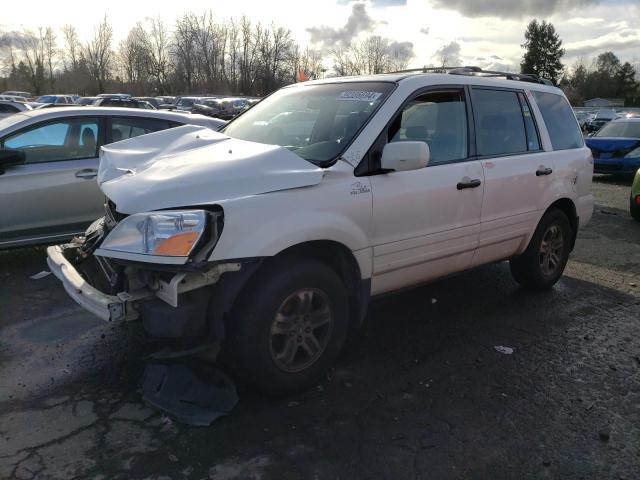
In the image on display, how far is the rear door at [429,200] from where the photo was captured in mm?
3660

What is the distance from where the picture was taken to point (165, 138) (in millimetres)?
4113

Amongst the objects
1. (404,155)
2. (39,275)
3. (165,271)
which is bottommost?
(39,275)

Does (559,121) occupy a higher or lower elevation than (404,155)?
higher

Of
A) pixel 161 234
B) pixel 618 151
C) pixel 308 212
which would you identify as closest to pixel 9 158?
pixel 161 234

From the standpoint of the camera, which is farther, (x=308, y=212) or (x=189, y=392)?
(x=189, y=392)

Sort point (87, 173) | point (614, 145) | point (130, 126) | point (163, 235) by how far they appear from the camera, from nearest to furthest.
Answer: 1. point (163, 235)
2. point (87, 173)
3. point (130, 126)
4. point (614, 145)

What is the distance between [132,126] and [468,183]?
4.14 metres

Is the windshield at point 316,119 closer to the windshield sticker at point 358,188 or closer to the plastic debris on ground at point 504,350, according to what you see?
the windshield sticker at point 358,188

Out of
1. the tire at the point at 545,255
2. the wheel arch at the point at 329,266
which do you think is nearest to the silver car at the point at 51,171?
the wheel arch at the point at 329,266

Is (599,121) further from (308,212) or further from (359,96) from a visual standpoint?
(308,212)

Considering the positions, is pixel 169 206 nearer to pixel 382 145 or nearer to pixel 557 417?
pixel 382 145

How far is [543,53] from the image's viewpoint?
9425 cm

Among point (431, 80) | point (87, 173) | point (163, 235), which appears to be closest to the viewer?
point (163, 235)

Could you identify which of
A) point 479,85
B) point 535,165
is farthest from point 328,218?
point 535,165
